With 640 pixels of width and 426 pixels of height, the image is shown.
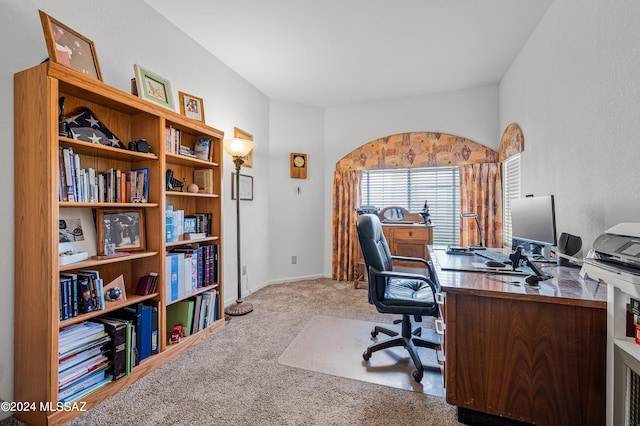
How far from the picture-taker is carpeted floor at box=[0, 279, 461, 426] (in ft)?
4.86

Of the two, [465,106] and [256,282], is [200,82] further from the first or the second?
[465,106]

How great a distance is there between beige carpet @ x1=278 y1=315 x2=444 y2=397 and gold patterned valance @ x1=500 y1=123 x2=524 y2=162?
228 cm

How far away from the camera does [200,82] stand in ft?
9.24

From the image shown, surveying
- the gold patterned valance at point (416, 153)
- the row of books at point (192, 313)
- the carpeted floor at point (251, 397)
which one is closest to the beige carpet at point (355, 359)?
the carpeted floor at point (251, 397)

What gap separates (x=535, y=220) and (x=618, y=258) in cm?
91

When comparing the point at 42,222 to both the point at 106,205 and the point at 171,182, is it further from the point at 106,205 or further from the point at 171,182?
the point at 171,182

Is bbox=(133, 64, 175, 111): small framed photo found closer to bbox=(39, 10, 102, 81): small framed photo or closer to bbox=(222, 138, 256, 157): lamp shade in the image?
bbox=(39, 10, 102, 81): small framed photo

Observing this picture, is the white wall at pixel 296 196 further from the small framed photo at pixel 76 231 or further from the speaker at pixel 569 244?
the speaker at pixel 569 244

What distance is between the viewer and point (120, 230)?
74.6 inches

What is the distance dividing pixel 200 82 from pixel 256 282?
250 centimetres

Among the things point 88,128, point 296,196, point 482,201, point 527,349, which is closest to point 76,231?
point 88,128

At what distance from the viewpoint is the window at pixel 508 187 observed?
3123mm

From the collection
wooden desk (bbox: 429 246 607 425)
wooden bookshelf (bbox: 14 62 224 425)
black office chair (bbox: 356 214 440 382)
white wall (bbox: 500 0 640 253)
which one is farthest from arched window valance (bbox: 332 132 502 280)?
wooden bookshelf (bbox: 14 62 224 425)

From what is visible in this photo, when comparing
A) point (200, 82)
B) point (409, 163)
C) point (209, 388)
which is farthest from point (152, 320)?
point (409, 163)
